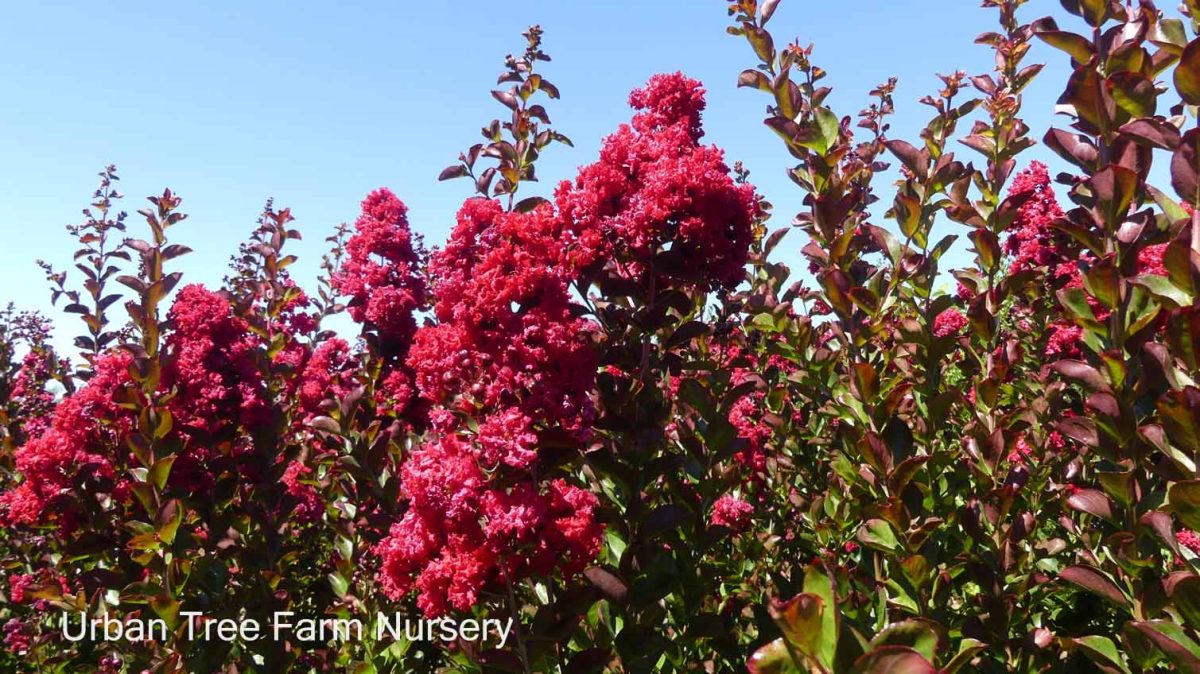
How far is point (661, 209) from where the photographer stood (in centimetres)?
241

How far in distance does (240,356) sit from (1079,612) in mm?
3903

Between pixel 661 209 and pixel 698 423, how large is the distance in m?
0.86

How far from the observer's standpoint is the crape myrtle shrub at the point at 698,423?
178 cm

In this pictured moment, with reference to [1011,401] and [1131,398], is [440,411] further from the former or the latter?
[1011,401]

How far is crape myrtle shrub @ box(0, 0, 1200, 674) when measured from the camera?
5.84 ft

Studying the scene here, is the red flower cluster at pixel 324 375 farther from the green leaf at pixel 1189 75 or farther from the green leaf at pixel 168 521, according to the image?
the green leaf at pixel 1189 75

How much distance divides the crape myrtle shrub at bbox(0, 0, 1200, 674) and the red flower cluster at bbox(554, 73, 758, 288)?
1 cm

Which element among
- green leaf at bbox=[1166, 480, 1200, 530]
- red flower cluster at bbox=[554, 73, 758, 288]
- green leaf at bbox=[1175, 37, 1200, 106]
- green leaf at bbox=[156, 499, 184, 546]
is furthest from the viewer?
green leaf at bbox=[156, 499, 184, 546]

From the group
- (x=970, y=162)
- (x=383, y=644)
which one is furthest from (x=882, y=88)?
(x=383, y=644)

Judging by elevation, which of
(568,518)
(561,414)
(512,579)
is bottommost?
(512,579)

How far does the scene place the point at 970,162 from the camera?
2.82 m

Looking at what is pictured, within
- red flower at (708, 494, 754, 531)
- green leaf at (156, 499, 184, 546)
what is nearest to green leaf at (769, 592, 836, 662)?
red flower at (708, 494, 754, 531)

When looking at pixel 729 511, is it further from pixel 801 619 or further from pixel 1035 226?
pixel 1035 226

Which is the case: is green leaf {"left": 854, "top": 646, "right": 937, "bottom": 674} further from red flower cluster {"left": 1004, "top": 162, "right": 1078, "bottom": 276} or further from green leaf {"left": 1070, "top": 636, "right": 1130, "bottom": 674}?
red flower cluster {"left": 1004, "top": 162, "right": 1078, "bottom": 276}
